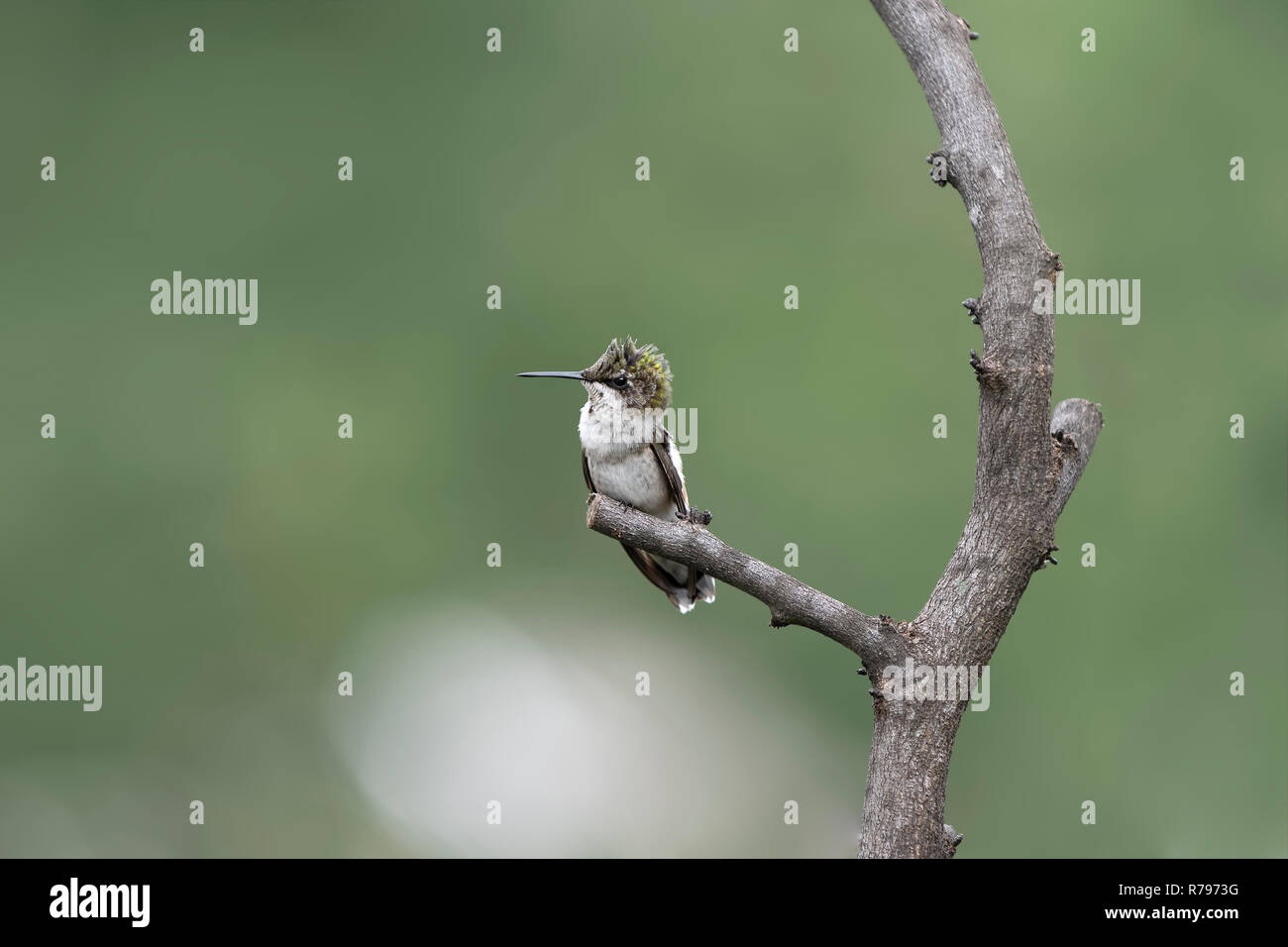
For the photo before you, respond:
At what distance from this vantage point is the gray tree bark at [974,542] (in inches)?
147

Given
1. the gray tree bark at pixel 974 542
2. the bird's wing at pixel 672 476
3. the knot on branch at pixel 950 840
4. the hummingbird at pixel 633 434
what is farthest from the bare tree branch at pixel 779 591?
the bird's wing at pixel 672 476

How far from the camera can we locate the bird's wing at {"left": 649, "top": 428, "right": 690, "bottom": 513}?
213 inches

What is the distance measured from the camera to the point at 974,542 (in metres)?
3.85

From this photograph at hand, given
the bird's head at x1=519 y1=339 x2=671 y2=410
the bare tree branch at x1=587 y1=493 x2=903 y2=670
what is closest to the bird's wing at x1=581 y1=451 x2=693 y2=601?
the bird's head at x1=519 y1=339 x2=671 y2=410

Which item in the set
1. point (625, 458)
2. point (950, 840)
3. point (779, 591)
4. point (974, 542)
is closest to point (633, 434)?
point (625, 458)

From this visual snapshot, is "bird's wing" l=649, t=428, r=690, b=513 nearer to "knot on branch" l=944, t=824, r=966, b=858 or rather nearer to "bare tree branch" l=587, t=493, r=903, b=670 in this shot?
"bare tree branch" l=587, t=493, r=903, b=670

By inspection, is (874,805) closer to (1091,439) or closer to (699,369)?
(1091,439)

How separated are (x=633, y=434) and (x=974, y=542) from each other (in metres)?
1.90
